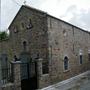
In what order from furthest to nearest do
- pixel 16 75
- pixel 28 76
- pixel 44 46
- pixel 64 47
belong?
1. pixel 64 47
2. pixel 44 46
3. pixel 28 76
4. pixel 16 75

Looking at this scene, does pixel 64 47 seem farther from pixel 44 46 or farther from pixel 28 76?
pixel 28 76

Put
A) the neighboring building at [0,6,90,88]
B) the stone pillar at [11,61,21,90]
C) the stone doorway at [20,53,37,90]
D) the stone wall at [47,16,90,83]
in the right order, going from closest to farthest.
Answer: the stone pillar at [11,61,21,90], the stone doorway at [20,53,37,90], the neighboring building at [0,6,90,88], the stone wall at [47,16,90,83]

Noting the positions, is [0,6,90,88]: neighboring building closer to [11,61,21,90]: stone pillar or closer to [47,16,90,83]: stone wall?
[47,16,90,83]: stone wall

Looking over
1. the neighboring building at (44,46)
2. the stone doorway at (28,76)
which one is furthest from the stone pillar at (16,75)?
the neighboring building at (44,46)

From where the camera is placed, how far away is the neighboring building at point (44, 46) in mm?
18688

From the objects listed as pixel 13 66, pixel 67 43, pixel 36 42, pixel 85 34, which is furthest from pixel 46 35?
pixel 85 34

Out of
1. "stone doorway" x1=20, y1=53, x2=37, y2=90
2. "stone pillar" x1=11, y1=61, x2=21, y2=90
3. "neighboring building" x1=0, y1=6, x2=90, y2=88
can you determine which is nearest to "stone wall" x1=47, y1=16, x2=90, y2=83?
"neighboring building" x1=0, y1=6, x2=90, y2=88

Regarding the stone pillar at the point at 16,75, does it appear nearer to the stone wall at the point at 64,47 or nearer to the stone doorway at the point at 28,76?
the stone doorway at the point at 28,76

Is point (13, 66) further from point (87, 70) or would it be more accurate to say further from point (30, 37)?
point (87, 70)

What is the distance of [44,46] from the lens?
19.4 m

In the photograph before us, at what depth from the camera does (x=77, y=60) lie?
24.3 metres

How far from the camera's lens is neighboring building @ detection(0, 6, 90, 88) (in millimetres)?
18688

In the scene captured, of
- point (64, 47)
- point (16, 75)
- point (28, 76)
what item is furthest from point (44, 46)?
point (16, 75)

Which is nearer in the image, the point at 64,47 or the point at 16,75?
the point at 16,75
